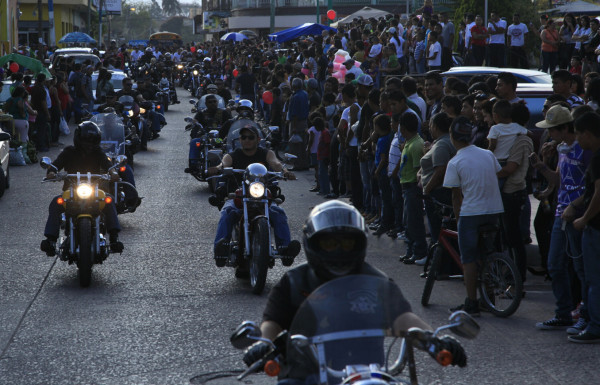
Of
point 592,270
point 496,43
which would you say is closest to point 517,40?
point 496,43

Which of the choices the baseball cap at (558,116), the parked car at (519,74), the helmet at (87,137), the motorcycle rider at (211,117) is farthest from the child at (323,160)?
the baseball cap at (558,116)

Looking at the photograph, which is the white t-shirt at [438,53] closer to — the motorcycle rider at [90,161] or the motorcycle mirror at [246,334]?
the motorcycle rider at [90,161]

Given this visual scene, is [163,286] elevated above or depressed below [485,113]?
below

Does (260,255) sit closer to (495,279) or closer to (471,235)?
(471,235)

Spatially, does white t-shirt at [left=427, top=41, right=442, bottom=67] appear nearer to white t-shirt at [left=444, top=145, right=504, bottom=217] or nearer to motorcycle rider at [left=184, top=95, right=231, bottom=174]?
motorcycle rider at [left=184, top=95, right=231, bottom=174]

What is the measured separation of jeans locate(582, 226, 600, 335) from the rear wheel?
15.5ft

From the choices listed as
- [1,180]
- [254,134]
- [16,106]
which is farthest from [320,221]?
[16,106]

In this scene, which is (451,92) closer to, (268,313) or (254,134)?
(254,134)

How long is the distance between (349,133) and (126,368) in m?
8.06

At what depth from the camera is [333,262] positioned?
3797 millimetres

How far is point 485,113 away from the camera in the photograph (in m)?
9.84

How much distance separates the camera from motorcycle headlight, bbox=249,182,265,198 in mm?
9156

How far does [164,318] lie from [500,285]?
9.49 ft

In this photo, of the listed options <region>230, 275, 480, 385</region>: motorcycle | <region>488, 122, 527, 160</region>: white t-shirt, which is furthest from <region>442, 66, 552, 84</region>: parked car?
<region>230, 275, 480, 385</region>: motorcycle
